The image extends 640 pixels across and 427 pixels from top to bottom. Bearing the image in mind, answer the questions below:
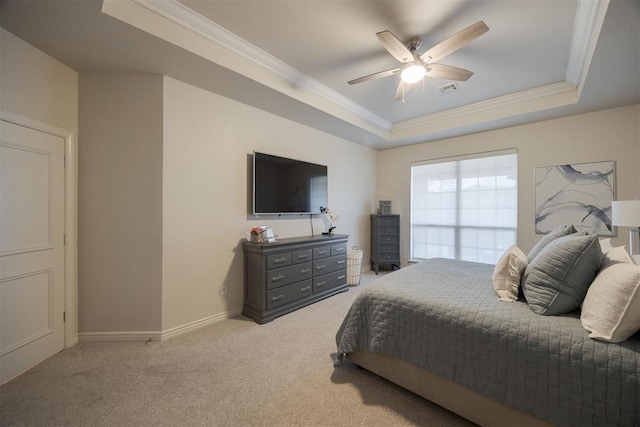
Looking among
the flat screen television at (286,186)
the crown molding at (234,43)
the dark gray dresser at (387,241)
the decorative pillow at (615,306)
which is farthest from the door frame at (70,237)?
the dark gray dresser at (387,241)

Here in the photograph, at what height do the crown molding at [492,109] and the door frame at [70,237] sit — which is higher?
the crown molding at [492,109]

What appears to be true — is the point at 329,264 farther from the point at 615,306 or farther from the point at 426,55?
the point at 615,306

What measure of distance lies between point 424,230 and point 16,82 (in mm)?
5411

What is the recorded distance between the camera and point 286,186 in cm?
349

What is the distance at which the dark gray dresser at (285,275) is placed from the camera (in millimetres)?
2861

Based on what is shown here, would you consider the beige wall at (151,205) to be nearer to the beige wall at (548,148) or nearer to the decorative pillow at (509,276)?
the decorative pillow at (509,276)

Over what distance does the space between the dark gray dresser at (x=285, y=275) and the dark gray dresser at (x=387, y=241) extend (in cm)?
157

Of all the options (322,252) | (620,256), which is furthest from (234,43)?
(620,256)

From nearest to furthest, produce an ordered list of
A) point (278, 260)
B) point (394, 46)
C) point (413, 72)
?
point (394, 46) → point (413, 72) → point (278, 260)

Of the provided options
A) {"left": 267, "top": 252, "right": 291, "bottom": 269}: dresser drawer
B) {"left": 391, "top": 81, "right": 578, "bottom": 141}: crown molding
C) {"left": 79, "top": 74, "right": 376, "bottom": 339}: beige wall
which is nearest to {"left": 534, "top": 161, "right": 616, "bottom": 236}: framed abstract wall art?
{"left": 391, "top": 81, "right": 578, "bottom": 141}: crown molding

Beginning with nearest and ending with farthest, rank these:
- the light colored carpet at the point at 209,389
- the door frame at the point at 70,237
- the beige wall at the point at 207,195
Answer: the light colored carpet at the point at 209,389
the door frame at the point at 70,237
the beige wall at the point at 207,195

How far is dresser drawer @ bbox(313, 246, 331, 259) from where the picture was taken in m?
3.41

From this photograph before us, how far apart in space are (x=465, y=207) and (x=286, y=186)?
3.15m

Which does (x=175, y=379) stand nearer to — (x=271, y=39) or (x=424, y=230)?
(x=271, y=39)
